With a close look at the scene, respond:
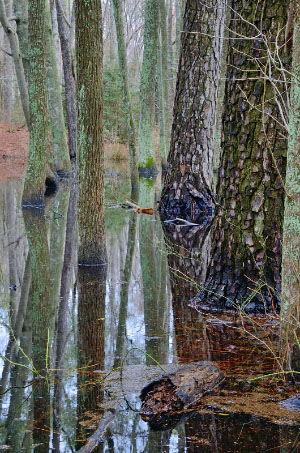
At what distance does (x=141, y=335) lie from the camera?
193 inches

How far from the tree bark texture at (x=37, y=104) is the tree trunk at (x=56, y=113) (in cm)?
659

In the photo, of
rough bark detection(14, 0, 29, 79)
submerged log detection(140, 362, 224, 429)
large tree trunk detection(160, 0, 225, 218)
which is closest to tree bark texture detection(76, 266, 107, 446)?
submerged log detection(140, 362, 224, 429)

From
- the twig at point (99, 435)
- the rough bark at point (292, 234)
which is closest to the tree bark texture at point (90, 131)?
the rough bark at point (292, 234)

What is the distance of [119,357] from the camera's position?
4340mm

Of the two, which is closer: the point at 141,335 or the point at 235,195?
the point at 141,335

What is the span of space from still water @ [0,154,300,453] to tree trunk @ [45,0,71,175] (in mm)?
11869

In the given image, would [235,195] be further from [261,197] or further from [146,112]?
[146,112]

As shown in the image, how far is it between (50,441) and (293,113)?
7.71ft

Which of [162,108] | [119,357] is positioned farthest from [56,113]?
[119,357]

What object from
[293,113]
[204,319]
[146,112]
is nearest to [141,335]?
[204,319]

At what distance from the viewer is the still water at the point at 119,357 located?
307 centimetres

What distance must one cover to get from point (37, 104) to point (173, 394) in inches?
399

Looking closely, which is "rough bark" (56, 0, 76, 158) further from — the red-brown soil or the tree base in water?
the tree base in water

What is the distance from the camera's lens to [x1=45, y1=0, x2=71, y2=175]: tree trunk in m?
19.0
